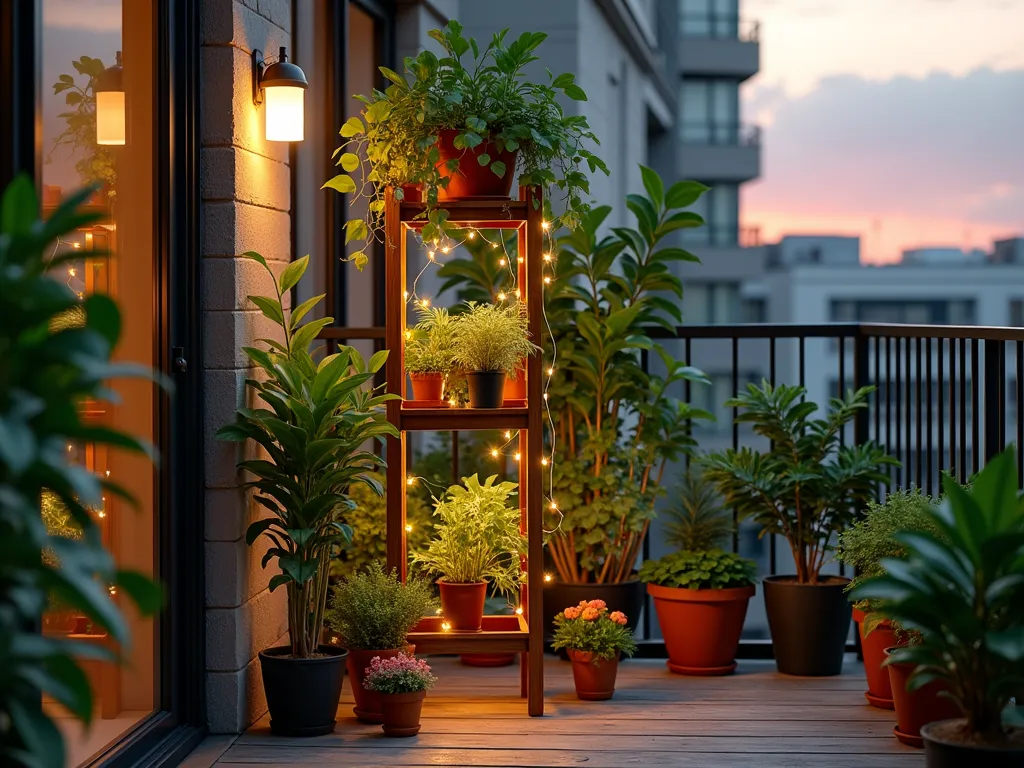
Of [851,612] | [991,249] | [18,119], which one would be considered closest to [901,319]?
[991,249]

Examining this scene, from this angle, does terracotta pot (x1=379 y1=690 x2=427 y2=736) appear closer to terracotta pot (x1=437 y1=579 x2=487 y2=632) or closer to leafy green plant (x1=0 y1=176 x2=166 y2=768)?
terracotta pot (x1=437 y1=579 x2=487 y2=632)

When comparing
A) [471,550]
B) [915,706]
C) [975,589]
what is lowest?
[915,706]


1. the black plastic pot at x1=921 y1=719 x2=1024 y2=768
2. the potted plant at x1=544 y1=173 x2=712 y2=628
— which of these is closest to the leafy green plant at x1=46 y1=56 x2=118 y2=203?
the potted plant at x1=544 y1=173 x2=712 y2=628

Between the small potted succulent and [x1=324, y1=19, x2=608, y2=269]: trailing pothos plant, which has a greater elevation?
[x1=324, y1=19, x2=608, y2=269]: trailing pothos plant

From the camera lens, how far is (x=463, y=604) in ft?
12.3

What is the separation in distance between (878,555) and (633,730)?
2.73 ft

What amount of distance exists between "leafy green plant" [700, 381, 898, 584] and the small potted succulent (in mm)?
1303

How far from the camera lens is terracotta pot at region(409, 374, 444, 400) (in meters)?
3.77

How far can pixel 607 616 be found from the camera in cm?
387

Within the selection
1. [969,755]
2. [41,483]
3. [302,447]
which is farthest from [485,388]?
[41,483]

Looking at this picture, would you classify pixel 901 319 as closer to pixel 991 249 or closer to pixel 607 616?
pixel 991 249

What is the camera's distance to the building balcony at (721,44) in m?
25.9

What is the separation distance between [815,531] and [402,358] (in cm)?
152

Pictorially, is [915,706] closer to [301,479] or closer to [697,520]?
[697,520]
